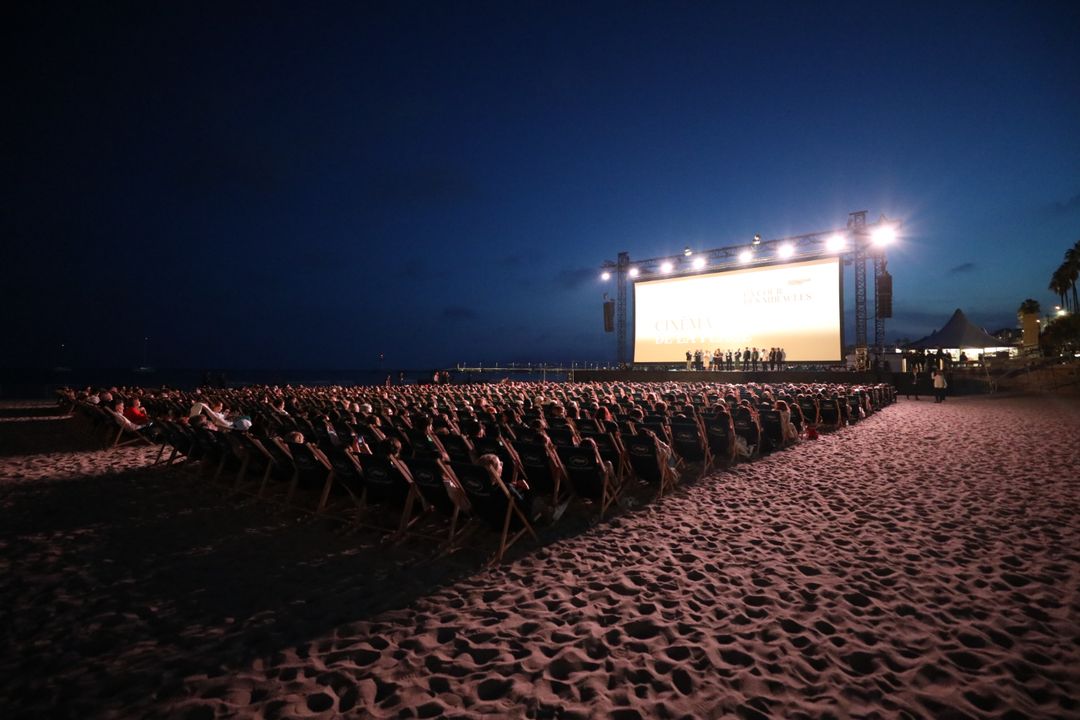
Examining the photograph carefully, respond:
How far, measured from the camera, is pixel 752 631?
8.71 ft

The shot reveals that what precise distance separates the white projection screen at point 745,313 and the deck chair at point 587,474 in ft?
64.1

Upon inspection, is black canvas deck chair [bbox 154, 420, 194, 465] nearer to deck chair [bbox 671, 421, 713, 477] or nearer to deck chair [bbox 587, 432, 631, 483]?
deck chair [bbox 587, 432, 631, 483]

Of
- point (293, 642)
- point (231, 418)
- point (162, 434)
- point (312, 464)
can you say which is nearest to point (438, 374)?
point (231, 418)

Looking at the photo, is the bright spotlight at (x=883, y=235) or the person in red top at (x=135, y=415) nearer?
the person in red top at (x=135, y=415)

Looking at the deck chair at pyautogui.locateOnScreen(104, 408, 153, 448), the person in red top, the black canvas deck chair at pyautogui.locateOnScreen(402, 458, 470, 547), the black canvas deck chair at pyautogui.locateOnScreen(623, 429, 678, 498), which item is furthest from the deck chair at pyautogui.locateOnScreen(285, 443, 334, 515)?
the person in red top

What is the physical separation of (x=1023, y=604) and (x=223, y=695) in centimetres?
450

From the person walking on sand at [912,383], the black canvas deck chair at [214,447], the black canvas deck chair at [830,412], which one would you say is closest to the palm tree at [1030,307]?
the person walking on sand at [912,383]

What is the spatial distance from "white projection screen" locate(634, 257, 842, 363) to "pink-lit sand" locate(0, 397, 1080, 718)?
17173 mm

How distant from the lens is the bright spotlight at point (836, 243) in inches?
803

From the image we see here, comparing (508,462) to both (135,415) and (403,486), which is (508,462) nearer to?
(403,486)

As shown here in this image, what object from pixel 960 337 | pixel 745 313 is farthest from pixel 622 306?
pixel 960 337

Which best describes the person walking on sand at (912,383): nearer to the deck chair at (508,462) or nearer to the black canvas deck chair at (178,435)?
the deck chair at (508,462)

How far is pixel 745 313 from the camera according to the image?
22.7 meters

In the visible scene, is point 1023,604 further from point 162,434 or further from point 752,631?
point 162,434
